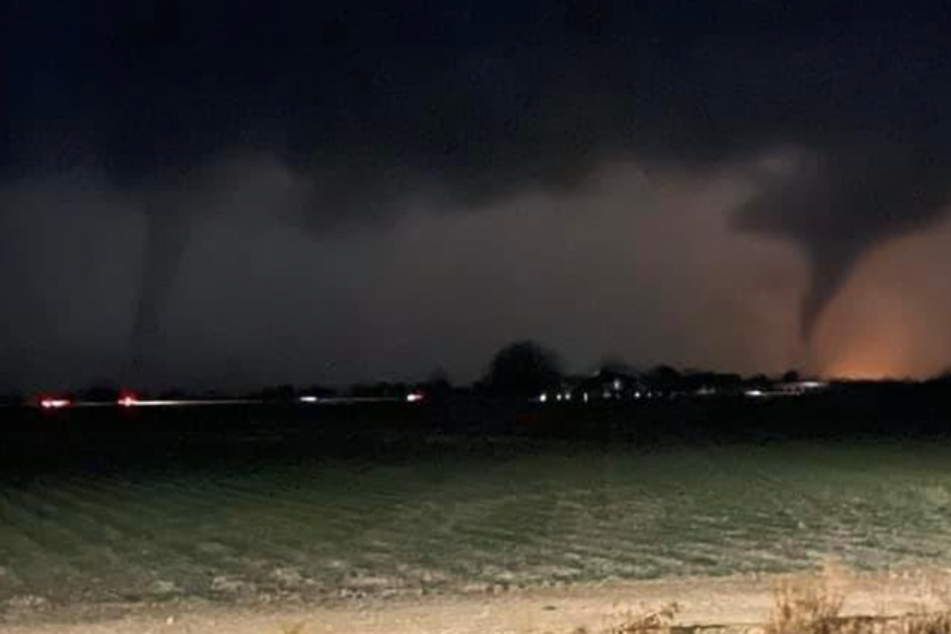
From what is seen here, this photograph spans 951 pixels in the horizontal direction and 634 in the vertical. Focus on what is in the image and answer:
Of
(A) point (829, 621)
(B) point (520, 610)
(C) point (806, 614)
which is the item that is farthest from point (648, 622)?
(B) point (520, 610)

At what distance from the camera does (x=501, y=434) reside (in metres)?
88.3

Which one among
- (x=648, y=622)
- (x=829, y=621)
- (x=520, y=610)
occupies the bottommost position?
(x=520, y=610)

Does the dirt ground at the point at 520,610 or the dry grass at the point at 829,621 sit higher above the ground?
the dry grass at the point at 829,621

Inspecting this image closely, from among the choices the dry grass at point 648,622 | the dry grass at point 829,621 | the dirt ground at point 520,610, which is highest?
the dry grass at point 829,621

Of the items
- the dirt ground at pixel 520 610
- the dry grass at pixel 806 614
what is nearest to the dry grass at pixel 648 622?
the dirt ground at pixel 520 610

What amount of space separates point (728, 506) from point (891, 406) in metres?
117

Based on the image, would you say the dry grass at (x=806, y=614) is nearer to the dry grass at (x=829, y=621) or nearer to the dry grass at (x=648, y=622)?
the dry grass at (x=829, y=621)

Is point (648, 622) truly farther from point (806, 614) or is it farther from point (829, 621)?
point (829, 621)

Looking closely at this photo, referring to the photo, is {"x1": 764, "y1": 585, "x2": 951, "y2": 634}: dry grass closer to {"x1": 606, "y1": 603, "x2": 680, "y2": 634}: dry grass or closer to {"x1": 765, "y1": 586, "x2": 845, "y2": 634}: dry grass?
{"x1": 765, "y1": 586, "x2": 845, "y2": 634}: dry grass

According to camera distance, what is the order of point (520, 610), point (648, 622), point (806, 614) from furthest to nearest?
point (520, 610) → point (648, 622) → point (806, 614)

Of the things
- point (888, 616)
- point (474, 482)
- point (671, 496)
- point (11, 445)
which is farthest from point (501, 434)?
point (888, 616)

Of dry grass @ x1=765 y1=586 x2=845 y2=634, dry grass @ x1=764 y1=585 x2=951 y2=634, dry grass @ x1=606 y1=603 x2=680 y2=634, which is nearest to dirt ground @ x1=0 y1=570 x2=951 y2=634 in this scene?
dry grass @ x1=606 y1=603 x2=680 y2=634

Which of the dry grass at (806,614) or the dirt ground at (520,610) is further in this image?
the dirt ground at (520,610)

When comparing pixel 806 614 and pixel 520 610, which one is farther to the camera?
pixel 520 610
